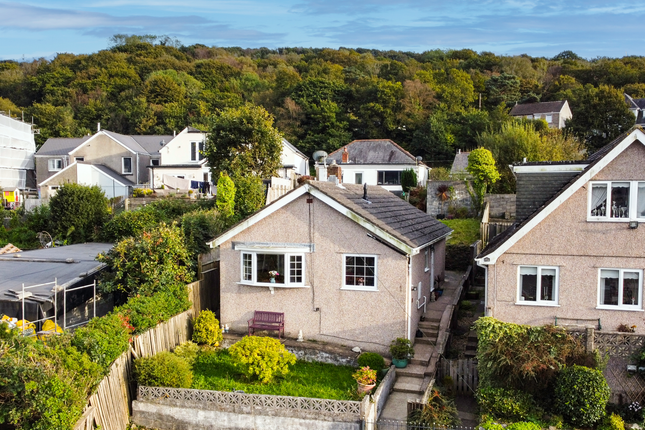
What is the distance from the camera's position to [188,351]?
1811 centimetres

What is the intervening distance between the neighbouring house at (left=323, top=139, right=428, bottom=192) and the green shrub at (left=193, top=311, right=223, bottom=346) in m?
29.5

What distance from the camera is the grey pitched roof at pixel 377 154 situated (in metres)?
48.1

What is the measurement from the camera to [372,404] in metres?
14.4

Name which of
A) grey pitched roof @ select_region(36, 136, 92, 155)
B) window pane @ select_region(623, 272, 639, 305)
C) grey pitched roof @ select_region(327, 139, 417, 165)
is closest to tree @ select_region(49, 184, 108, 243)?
grey pitched roof @ select_region(327, 139, 417, 165)

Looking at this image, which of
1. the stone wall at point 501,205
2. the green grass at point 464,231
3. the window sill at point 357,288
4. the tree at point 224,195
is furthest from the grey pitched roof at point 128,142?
the window sill at point 357,288

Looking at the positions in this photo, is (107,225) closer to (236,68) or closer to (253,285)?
(253,285)

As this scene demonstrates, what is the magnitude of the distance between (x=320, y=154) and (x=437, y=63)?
7781cm

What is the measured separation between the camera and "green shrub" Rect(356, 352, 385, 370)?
17.0 m

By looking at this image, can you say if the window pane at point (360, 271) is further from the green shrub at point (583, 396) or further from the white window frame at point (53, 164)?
the white window frame at point (53, 164)

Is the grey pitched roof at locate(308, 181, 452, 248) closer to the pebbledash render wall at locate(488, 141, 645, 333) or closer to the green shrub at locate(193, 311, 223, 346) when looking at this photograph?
the pebbledash render wall at locate(488, 141, 645, 333)

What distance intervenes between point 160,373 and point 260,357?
300 centimetres

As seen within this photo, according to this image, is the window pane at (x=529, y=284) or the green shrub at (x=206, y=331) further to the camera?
the green shrub at (x=206, y=331)

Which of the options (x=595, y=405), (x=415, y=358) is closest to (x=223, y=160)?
(x=415, y=358)

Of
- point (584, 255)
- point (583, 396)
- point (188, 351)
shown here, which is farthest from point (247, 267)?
point (583, 396)
